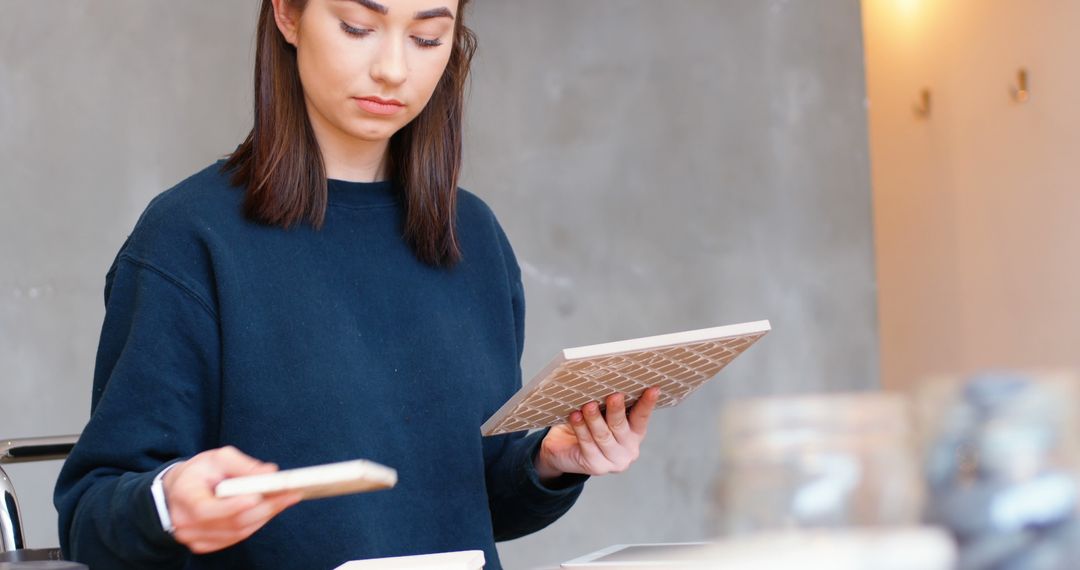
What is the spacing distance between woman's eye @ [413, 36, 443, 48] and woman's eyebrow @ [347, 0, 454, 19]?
0.10 feet

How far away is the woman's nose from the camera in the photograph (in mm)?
1266

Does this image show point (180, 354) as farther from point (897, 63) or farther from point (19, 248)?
point (897, 63)

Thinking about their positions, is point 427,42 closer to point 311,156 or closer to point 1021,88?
point 311,156

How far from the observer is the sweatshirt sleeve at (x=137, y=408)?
1079mm

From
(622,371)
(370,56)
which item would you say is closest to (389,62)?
(370,56)

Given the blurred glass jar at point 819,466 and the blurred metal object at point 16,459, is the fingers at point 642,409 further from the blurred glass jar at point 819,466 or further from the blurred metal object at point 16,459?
the blurred glass jar at point 819,466

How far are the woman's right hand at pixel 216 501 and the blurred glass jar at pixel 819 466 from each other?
70 cm

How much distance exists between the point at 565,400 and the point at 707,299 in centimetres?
244

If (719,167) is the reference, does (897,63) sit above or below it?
above

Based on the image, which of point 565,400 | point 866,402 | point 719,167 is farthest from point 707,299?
point 866,402

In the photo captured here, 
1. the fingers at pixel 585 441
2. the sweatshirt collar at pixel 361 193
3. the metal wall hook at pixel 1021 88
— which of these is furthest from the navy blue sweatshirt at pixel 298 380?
the metal wall hook at pixel 1021 88

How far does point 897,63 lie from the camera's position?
5793mm

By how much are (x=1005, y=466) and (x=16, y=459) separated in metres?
1.27

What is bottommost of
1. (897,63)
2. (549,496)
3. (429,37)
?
(549,496)
